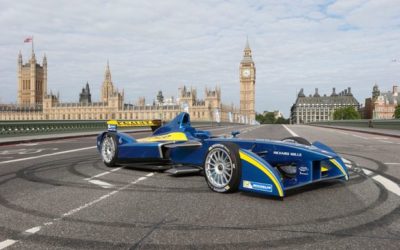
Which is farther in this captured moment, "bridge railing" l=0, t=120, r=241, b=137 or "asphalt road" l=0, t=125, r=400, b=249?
"bridge railing" l=0, t=120, r=241, b=137

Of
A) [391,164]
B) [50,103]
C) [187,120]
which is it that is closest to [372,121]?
[391,164]

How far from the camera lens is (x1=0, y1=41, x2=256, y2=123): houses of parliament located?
509 ft

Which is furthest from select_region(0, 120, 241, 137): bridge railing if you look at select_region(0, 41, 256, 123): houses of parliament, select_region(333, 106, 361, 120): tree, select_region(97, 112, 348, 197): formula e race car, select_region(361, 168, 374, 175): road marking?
select_region(333, 106, 361, 120): tree

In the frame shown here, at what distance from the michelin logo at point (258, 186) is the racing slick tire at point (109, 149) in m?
4.11

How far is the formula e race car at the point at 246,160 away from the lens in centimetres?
561

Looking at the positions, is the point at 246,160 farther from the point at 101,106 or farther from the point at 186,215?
the point at 101,106

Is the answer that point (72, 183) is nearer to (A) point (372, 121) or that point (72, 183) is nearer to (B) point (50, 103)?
(A) point (372, 121)

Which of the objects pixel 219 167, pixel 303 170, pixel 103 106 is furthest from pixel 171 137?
pixel 103 106

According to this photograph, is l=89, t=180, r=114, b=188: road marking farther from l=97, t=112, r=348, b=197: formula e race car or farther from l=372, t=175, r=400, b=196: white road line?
l=372, t=175, r=400, b=196: white road line

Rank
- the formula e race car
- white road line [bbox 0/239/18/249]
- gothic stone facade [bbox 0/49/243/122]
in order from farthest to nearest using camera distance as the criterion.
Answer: gothic stone facade [bbox 0/49/243/122]
the formula e race car
white road line [bbox 0/239/18/249]

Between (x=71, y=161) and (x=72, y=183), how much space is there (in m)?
3.72

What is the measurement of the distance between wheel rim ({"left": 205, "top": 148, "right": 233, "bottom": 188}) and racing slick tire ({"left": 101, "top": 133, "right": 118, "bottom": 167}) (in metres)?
3.30

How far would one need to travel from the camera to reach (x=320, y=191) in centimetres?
625

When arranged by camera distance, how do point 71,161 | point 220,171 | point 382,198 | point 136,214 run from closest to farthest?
point 136,214 → point 382,198 → point 220,171 → point 71,161
